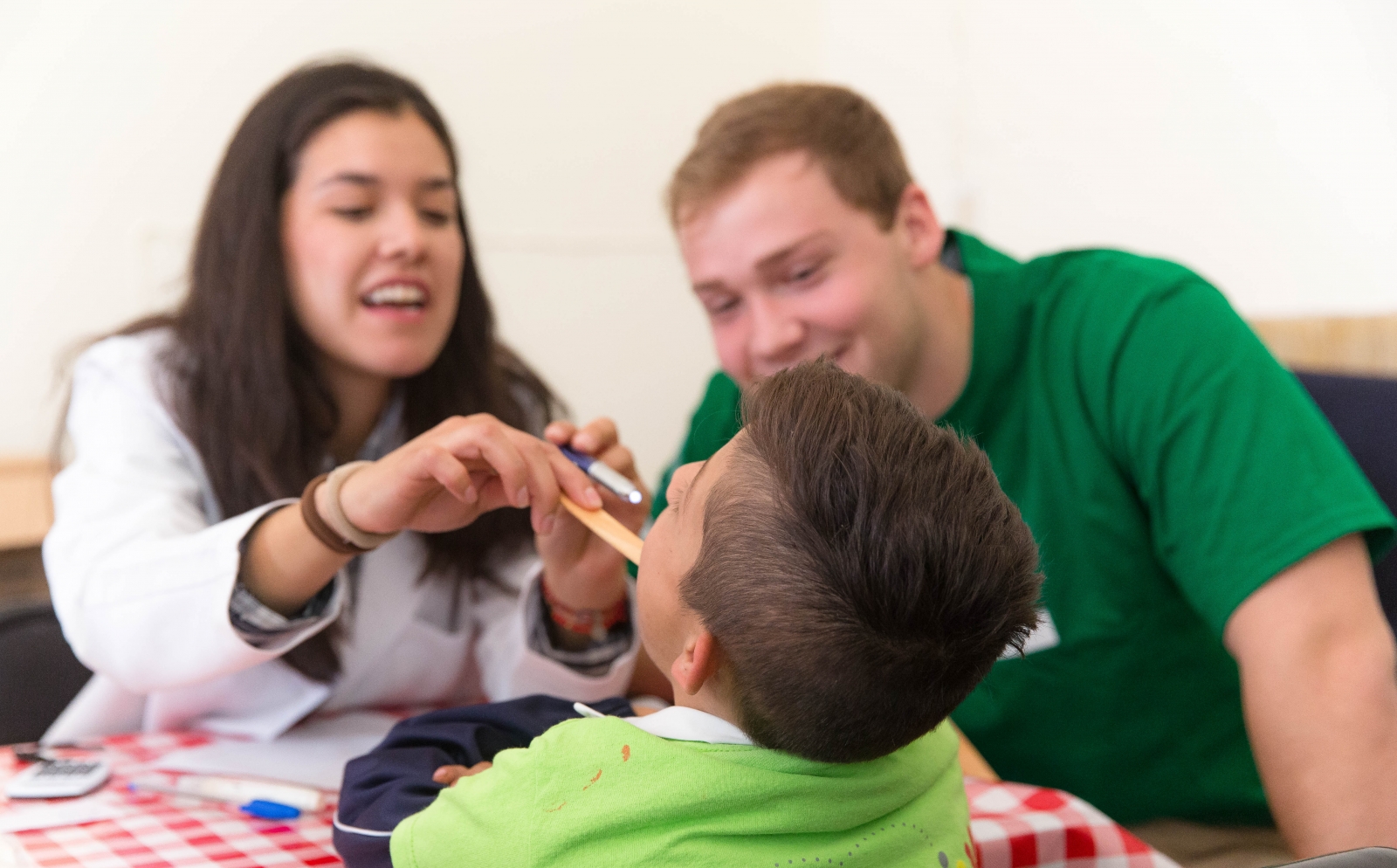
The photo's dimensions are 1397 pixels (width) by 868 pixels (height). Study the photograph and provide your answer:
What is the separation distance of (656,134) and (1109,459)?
9.75 feet

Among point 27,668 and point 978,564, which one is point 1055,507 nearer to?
point 978,564

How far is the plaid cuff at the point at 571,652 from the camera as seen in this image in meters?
1.21

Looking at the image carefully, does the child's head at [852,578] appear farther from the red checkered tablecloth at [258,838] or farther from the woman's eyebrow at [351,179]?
the woman's eyebrow at [351,179]

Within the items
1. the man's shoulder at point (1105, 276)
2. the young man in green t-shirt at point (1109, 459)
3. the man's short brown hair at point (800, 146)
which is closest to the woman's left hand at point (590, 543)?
the young man in green t-shirt at point (1109, 459)

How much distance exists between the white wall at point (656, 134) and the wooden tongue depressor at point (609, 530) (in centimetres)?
112

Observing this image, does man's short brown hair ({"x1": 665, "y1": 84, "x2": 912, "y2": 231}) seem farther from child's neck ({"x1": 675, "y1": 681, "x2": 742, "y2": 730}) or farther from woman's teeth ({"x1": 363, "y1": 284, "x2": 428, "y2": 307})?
child's neck ({"x1": 675, "y1": 681, "x2": 742, "y2": 730})

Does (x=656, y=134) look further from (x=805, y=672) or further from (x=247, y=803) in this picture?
(x=805, y=672)

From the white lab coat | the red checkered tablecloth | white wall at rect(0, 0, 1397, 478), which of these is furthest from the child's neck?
white wall at rect(0, 0, 1397, 478)

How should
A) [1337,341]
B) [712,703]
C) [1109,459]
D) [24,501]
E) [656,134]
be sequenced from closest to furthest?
[712,703]
[1109,459]
[1337,341]
[24,501]
[656,134]

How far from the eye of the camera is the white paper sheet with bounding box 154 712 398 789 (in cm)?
97

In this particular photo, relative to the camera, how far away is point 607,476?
1.03 m

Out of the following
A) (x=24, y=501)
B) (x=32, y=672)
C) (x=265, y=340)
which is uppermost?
(x=265, y=340)

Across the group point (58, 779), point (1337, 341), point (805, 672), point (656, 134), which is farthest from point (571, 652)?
point (656, 134)

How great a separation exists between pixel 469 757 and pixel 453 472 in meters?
0.26
